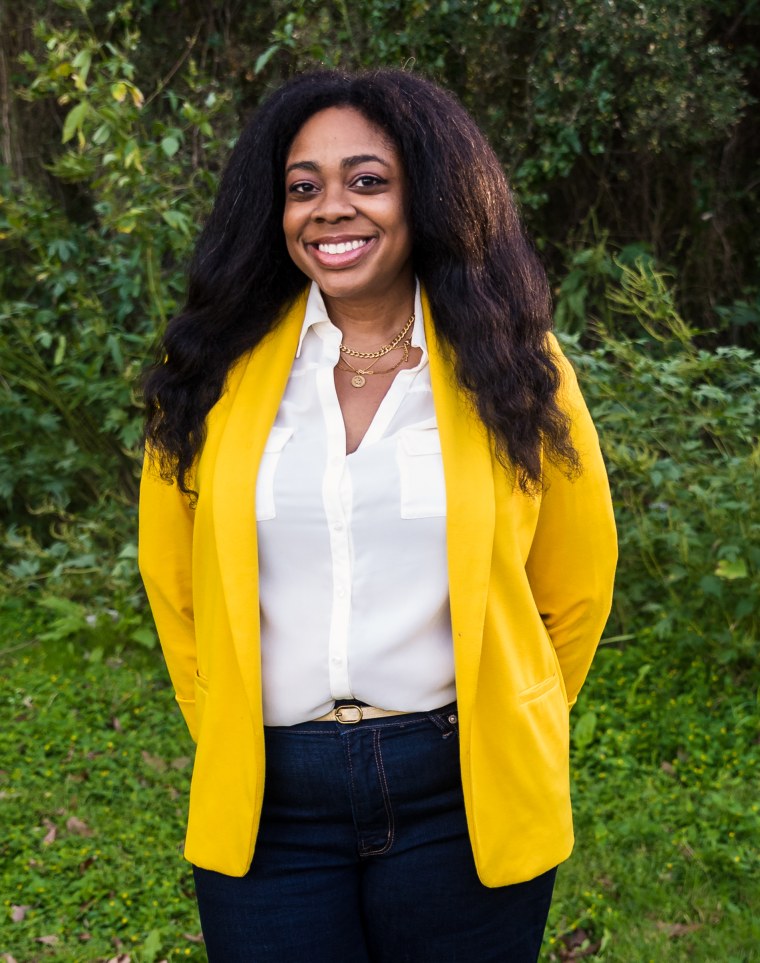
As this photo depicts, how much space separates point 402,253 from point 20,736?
10.0ft

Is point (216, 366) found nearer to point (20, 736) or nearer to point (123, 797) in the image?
point (123, 797)

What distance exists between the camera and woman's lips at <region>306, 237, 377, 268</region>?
6.56ft

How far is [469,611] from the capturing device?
1842mm

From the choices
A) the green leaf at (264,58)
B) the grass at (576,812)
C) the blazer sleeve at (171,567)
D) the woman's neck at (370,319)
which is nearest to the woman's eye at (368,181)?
the woman's neck at (370,319)

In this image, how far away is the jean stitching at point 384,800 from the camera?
1.87 m

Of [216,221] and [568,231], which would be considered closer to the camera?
[216,221]

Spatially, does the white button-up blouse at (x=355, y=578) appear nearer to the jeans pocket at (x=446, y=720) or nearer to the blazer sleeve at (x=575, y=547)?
the jeans pocket at (x=446, y=720)

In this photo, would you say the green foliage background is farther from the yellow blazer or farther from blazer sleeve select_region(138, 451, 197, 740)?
blazer sleeve select_region(138, 451, 197, 740)

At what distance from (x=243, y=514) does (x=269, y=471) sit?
102mm

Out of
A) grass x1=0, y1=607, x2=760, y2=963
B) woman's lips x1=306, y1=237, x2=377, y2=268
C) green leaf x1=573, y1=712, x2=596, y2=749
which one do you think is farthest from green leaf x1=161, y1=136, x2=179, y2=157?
green leaf x1=573, y1=712, x2=596, y2=749

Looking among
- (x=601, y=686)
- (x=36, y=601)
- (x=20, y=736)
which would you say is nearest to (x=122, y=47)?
(x=36, y=601)

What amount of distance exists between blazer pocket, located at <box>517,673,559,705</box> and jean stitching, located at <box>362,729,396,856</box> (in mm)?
269

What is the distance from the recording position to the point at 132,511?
527 centimetres

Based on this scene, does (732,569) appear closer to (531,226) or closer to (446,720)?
(446,720)
